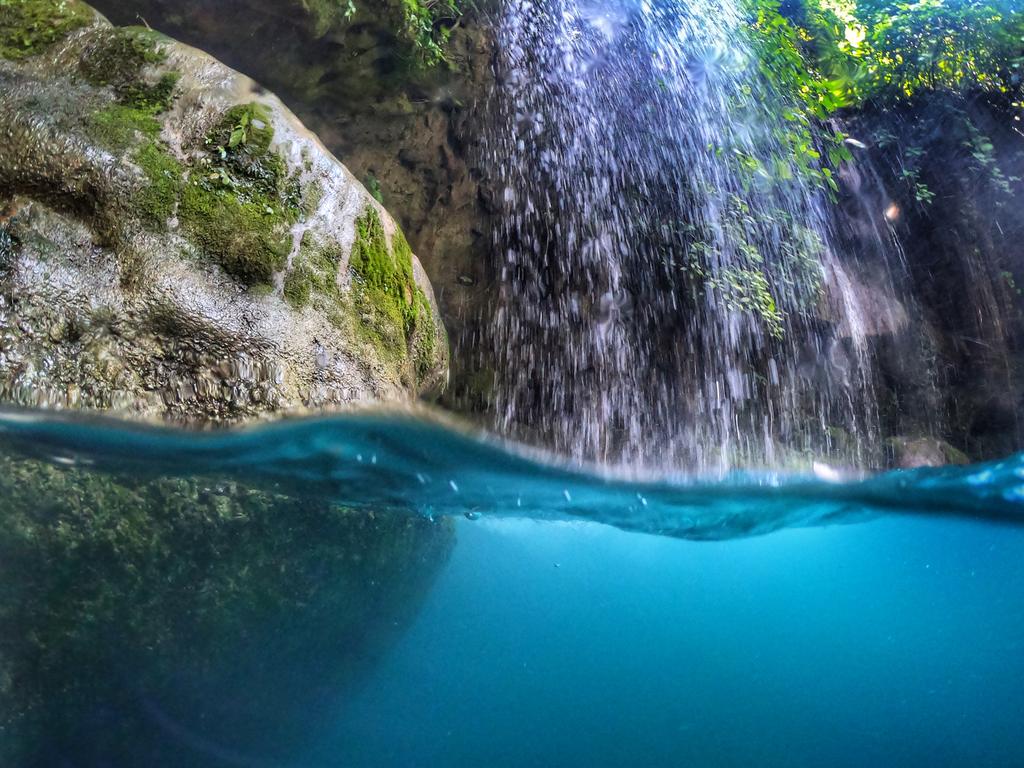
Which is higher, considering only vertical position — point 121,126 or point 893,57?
point 893,57

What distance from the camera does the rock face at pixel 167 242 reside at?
414 cm

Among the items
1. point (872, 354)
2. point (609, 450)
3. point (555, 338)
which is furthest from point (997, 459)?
point (555, 338)

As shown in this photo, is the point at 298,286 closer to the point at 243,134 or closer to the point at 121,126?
the point at 243,134

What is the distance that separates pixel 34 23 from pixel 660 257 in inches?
251

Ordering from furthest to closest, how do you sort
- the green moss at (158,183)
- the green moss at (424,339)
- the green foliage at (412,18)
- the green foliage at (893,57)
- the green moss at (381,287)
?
1. the green foliage at (893,57)
2. the green foliage at (412,18)
3. the green moss at (424,339)
4. the green moss at (381,287)
5. the green moss at (158,183)

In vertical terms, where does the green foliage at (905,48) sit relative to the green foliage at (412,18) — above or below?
above

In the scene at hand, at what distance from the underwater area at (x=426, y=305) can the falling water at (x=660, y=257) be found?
0.04m

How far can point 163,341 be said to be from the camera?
420 cm

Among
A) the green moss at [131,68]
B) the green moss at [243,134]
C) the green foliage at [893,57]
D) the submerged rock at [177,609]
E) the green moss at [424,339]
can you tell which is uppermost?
the green foliage at [893,57]

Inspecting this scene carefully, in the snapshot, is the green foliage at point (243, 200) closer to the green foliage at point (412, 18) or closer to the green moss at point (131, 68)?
the green moss at point (131, 68)

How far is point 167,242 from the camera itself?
440cm

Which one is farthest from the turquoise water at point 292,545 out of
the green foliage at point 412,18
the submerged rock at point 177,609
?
the green foliage at point 412,18

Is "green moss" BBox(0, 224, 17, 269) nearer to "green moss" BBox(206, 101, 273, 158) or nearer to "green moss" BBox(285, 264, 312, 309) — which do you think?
"green moss" BBox(206, 101, 273, 158)

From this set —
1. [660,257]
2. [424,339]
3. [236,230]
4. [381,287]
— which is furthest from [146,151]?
[660,257]
